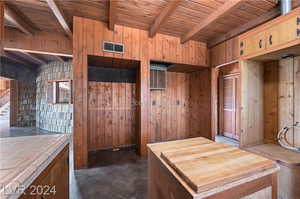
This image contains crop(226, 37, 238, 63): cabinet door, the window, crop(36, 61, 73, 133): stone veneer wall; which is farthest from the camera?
the window

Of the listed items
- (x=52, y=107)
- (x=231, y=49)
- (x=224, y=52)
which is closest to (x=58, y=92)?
(x=52, y=107)

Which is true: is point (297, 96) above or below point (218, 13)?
below

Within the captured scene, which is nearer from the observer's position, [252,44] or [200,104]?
[252,44]

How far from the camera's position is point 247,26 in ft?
8.54

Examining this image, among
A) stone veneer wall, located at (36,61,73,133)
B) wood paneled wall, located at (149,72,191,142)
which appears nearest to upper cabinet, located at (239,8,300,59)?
wood paneled wall, located at (149,72,191,142)

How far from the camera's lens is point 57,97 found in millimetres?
5367

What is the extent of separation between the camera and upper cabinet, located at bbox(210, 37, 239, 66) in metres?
2.81

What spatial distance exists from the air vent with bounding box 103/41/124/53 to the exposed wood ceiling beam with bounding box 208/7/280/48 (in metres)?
2.37

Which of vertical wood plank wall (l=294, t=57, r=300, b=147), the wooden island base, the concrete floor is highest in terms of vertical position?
vertical wood plank wall (l=294, t=57, r=300, b=147)

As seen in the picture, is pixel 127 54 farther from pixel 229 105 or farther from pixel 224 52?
pixel 229 105

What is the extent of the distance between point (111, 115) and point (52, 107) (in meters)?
3.64

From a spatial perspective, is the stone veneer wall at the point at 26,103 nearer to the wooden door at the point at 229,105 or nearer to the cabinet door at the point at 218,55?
the cabinet door at the point at 218,55

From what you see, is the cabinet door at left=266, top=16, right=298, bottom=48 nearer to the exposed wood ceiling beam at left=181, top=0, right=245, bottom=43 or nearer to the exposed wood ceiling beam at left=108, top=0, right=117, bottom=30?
the exposed wood ceiling beam at left=181, top=0, right=245, bottom=43

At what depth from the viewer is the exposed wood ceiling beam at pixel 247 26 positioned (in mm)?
2214
